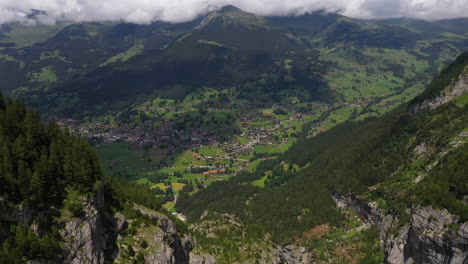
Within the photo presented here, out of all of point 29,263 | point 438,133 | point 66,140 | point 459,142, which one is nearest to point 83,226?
point 29,263

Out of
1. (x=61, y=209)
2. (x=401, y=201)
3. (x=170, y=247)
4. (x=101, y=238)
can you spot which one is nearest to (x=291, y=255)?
(x=401, y=201)

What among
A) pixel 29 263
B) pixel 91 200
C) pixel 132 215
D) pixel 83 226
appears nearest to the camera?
pixel 29 263

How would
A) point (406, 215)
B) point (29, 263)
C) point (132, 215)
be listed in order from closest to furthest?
point (29, 263), point (132, 215), point (406, 215)

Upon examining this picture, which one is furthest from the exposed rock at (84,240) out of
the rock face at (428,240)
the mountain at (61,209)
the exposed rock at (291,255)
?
the rock face at (428,240)

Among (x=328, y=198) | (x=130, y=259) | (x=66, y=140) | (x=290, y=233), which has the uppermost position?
(x=66, y=140)

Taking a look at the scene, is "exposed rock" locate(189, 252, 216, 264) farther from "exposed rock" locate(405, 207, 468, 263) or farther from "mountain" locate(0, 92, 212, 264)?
"exposed rock" locate(405, 207, 468, 263)

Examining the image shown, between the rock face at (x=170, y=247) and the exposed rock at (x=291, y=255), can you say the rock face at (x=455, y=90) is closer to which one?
the exposed rock at (x=291, y=255)

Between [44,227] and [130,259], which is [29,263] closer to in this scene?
[44,227]

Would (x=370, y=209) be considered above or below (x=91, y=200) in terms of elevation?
below
